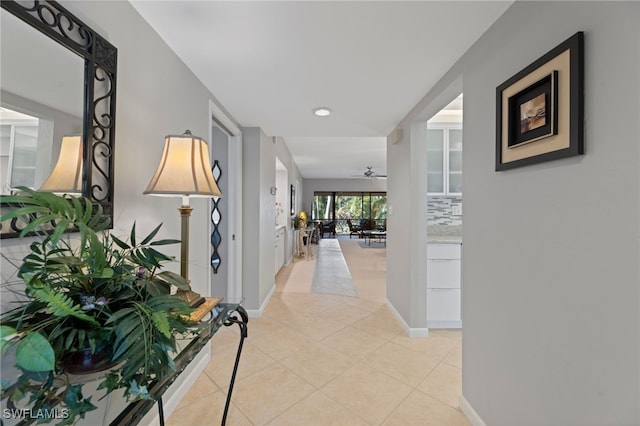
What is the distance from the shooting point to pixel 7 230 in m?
0.78

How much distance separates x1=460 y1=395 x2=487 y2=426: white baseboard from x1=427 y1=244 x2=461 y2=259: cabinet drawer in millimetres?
1382

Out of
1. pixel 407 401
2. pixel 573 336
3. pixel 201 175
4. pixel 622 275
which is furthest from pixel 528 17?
pixel 407 401

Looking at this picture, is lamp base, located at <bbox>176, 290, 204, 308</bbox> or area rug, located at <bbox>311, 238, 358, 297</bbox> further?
area rug, located at <bbox>311, 238, 358, 297</bbox>

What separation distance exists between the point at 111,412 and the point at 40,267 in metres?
0.96

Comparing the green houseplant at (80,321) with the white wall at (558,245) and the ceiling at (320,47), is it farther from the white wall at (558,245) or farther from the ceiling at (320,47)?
the white wall at (558,245)

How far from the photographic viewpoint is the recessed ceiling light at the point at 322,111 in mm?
2561

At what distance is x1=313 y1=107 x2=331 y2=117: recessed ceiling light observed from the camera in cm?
256

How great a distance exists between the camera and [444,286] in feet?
9.30

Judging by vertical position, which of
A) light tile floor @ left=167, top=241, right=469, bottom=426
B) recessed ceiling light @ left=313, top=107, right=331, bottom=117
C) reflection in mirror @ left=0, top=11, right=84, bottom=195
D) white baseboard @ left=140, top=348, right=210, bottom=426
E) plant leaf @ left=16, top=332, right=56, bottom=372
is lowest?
light tile floor @ left=167, top=241, right=469, bottom=426

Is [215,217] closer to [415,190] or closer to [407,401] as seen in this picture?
[415,190]

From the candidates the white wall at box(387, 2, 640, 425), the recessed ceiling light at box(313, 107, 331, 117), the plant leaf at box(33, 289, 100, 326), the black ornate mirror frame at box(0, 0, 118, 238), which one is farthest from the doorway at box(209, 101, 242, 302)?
the plant leaf at box(33, 289, 100, 326)

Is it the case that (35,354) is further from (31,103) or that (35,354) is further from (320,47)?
(320,47)

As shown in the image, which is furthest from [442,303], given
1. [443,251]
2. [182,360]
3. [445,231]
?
[182,360]

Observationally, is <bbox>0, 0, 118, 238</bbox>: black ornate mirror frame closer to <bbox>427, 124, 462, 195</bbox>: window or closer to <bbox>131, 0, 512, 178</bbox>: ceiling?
<bbox>131, 0, 512, 178</bbox>: ceiling
